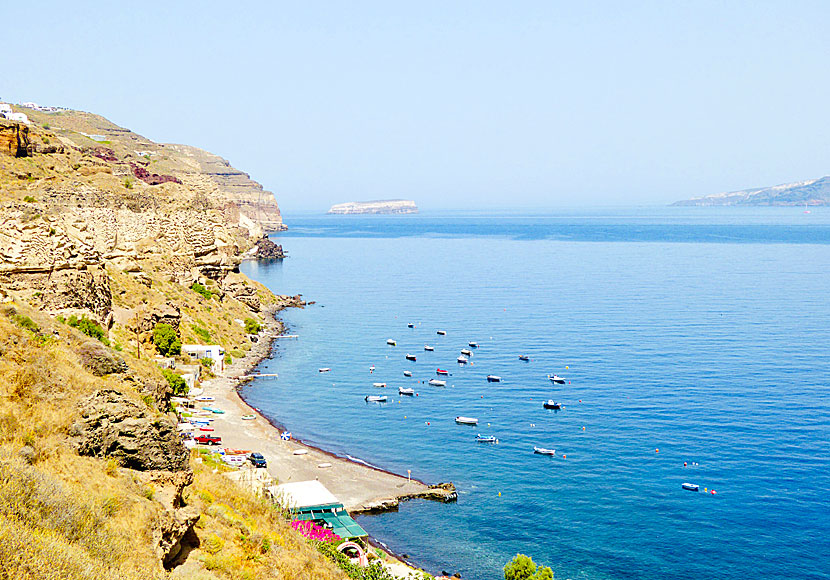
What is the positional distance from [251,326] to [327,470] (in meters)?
48.5

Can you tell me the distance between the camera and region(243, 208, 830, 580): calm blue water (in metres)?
41.9

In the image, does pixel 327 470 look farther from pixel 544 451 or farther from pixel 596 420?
pixel 596 420

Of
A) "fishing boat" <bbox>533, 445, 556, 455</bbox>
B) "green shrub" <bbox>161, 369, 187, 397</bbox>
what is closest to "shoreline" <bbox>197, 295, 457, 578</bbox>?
"green shrub" <bbox>161, 369, 187, 397</bbox>

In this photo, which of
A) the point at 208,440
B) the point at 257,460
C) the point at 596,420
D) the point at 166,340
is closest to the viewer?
the point at 257,460

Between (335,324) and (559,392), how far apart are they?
47.3 metres

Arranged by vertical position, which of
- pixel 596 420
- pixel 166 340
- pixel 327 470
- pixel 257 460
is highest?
pixel 166 340

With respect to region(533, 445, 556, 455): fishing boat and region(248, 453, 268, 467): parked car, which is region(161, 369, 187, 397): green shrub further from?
region(533, 445, 556, 455): fishing boat

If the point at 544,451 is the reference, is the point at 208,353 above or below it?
above

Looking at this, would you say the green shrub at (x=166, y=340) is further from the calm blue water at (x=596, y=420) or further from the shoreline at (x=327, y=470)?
the calm blue water at (x=596, y=420)

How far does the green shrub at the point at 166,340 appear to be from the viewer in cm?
6644

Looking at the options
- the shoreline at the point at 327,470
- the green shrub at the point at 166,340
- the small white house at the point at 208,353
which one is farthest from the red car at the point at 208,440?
the small white house at the point at 208,353

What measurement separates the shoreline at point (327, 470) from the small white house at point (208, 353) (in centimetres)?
749

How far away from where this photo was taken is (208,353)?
2960 inches

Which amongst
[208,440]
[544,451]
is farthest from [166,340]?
[544,451]
